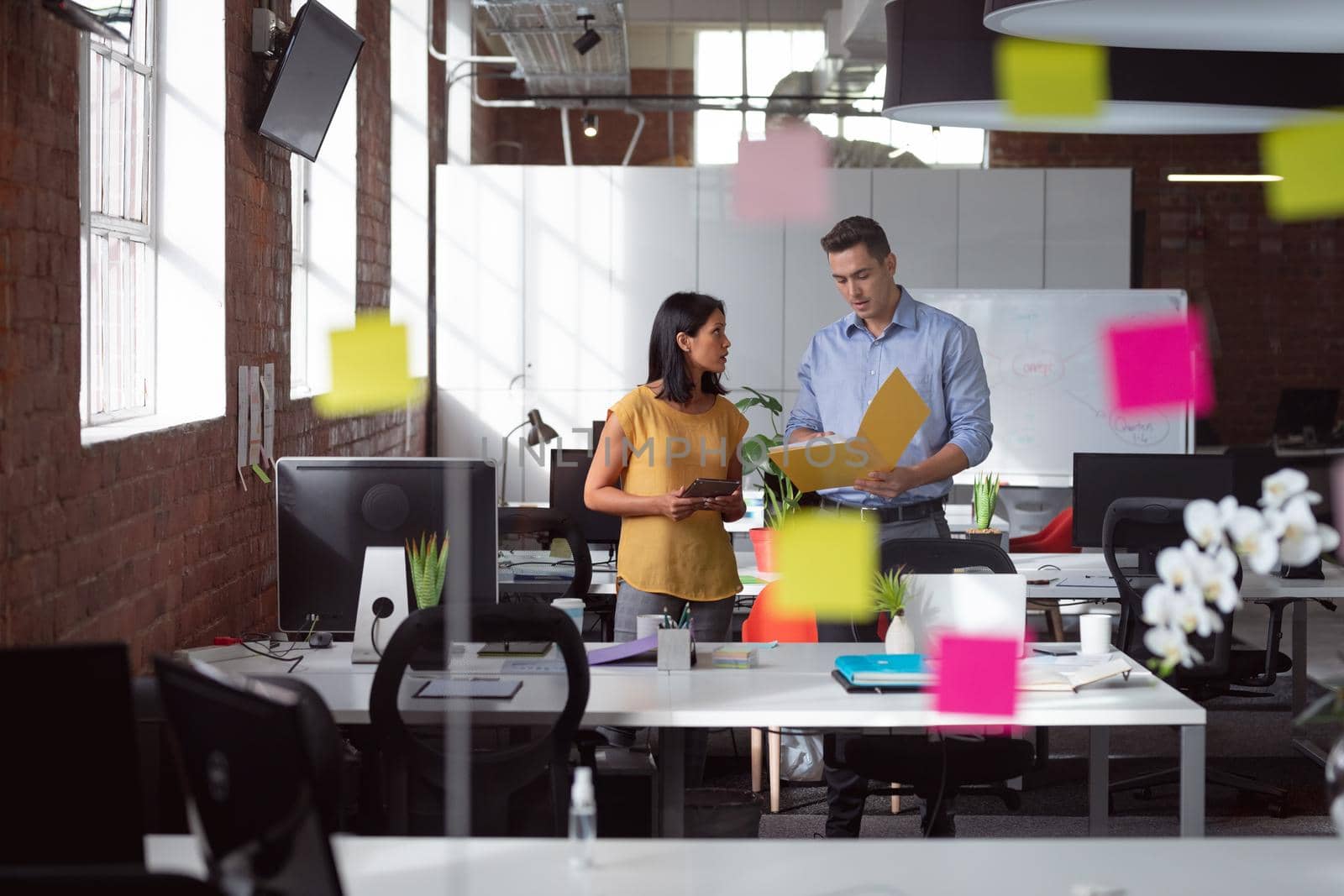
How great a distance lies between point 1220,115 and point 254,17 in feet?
8.72

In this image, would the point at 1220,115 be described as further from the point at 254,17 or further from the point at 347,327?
the point at 347,327

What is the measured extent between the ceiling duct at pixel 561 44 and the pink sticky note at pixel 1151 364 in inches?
119

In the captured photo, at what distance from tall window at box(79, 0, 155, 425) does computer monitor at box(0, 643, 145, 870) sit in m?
1.90

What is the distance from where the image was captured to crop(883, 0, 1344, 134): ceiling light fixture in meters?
2.52

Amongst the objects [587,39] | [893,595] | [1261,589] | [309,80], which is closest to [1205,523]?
[893,595]

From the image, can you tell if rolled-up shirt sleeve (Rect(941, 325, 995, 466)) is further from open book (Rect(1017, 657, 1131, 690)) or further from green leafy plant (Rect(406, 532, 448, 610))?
green leafy plant (Rect(406, 532, 448, 610))

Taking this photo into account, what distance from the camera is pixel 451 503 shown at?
314 centimetres

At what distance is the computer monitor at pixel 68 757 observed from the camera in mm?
1393

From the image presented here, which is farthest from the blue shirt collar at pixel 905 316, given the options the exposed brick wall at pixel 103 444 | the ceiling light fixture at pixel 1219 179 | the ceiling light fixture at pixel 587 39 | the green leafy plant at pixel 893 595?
the ceiling light fixture at pixel 1219 179

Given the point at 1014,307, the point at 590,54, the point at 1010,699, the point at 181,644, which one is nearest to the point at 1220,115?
the point at 1010,699

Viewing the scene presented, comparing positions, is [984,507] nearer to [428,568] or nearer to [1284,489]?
[428,568]

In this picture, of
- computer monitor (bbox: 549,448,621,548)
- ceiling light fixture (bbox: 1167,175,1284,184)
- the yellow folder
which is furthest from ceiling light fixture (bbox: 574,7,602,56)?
ceiling light fixture (bbox: 1167,175,1284,184)

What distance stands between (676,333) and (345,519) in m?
0.93

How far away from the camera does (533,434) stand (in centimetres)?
635
